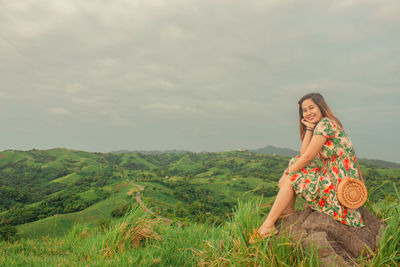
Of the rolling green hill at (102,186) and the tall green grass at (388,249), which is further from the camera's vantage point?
the rolling green hill at (102,186)

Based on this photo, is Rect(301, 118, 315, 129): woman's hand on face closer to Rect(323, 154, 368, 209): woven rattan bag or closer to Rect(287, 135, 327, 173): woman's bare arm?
Rect(287, 135, 327, 173): woman's bare arm

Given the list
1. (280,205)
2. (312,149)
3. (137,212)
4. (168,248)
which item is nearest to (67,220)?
(137,212)

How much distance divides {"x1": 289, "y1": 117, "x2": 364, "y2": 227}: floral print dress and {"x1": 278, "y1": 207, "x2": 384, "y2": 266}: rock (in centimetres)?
16

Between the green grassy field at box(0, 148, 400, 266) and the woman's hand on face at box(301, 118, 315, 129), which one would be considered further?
the woman's hand on face at box(301, 118, 315, 129)

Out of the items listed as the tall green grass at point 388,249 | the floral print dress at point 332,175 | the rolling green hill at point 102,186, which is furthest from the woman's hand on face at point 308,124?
the rolling green hill at point 102,186

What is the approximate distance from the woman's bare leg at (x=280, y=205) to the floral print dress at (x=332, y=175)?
127mm

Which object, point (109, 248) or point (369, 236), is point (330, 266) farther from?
point (109, 248)

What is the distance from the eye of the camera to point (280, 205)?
4.53 metres

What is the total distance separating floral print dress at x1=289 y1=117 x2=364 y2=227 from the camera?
4.29m

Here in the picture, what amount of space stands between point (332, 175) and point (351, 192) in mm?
452

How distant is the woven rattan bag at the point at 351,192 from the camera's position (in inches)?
163

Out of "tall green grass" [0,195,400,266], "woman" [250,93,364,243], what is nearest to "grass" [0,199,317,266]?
"tall green grass" [0,195,400,266]

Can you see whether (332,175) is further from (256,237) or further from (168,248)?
(168,248)

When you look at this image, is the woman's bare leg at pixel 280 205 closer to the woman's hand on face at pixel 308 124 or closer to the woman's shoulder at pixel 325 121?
the woman's hand on face at pixel 308 124
